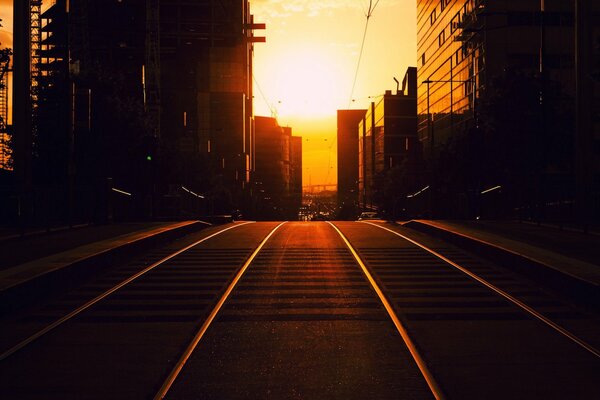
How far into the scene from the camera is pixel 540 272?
1133cm

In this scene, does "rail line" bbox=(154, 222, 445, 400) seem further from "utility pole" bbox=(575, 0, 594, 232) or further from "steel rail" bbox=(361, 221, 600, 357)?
"utility pole" bbox=(575, 0, 594, 232)

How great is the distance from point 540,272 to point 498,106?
2503 centimetres

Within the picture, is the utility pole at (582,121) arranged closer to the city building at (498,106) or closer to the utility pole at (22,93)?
the city building at (498,106)

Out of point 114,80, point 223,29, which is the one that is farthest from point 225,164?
point 114,80

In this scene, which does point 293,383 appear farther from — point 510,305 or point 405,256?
point 405,256

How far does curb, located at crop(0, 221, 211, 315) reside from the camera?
909 cm

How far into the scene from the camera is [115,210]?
27.0 metres

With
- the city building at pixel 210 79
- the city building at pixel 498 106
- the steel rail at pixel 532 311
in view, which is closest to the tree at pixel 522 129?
the city building at pixel 498 106

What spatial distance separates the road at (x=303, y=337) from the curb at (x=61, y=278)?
0.22m

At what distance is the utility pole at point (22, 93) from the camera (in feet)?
65.0

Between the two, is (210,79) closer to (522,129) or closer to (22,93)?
(522,129)

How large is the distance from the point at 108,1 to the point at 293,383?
138300 millimetres

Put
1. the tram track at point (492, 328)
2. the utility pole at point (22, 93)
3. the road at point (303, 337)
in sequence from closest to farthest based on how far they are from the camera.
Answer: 1. the road at point (303, 337)
2. the tram track at point (492, 328)
3. the utility pole at point (22, 93)

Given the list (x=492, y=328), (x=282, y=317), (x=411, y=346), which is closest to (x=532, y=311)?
(x=492, y=328)
